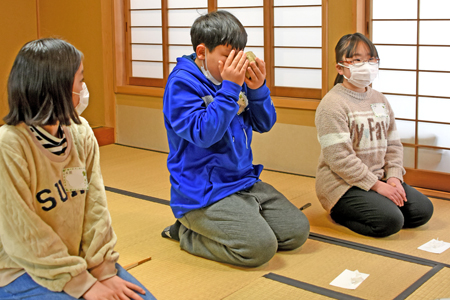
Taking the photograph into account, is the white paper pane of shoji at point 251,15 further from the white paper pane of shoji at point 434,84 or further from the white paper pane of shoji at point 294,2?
the white paper pane of shoji at point 434,84

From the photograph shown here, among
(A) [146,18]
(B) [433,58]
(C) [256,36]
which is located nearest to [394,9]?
(B) [433,58]

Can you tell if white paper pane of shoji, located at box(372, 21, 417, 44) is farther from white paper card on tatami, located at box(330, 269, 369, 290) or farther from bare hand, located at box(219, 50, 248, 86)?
white paper card on tatami, located at box(330, 269, 369, 290)

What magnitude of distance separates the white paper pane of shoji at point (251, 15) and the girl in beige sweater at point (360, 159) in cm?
144

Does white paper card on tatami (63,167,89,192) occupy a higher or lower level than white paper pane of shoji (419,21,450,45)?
lower

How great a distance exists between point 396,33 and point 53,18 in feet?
11.1

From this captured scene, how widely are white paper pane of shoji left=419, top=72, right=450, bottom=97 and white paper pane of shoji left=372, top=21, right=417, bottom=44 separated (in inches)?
9.4

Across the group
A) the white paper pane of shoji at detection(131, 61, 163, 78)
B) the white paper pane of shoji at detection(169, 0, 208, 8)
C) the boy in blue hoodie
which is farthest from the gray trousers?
the white paper pane of shoji at detection(131, 61, 163, 78)

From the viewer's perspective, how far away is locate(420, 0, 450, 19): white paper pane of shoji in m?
3.30

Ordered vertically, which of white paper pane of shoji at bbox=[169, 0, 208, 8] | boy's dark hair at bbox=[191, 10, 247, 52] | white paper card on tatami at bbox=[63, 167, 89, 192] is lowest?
white paper card on tatami at bbox=[63, 167, 89, 192]

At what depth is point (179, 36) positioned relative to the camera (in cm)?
477

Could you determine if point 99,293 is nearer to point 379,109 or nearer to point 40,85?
point 40,85

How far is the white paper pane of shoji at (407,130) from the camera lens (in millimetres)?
3586

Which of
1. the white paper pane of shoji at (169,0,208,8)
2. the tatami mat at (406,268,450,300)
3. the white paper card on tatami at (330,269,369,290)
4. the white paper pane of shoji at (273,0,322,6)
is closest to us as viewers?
the tatami mat at (406,268,450,300)

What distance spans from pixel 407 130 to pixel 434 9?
787 mm
